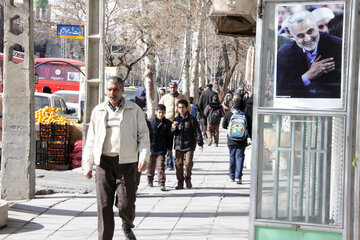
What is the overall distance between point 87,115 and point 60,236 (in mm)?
5930

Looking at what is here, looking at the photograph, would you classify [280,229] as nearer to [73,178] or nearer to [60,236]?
[60,236]

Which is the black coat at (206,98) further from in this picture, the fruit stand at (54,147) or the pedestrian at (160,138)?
the pedestrian at (160,138)

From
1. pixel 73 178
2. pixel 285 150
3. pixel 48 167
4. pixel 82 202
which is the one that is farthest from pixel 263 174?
pixel 48 167

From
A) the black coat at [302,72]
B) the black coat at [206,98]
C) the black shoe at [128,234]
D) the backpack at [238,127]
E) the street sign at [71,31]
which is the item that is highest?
the street sign at [71,31]

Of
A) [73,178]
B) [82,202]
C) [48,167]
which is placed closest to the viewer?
[82,202]

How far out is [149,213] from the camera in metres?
9.24

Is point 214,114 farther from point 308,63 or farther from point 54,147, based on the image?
point 308,63

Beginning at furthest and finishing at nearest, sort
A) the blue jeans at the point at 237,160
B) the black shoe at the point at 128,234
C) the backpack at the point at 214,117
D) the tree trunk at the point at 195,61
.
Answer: the tree trunk at the point at 195,61, the backpack at the point at 214,117, the blue jeans at the point at 237,160, the black shoe at the point at 128,234

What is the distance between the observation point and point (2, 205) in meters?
7.88

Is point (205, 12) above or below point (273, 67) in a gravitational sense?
above

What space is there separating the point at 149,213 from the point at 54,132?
667cm

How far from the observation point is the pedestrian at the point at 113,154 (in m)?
6.75

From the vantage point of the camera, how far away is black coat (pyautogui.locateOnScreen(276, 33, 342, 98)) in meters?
5.62

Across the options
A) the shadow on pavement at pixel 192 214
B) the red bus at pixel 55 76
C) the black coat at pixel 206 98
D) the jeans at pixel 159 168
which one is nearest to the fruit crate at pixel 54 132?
the jeans at pixel 159 168
